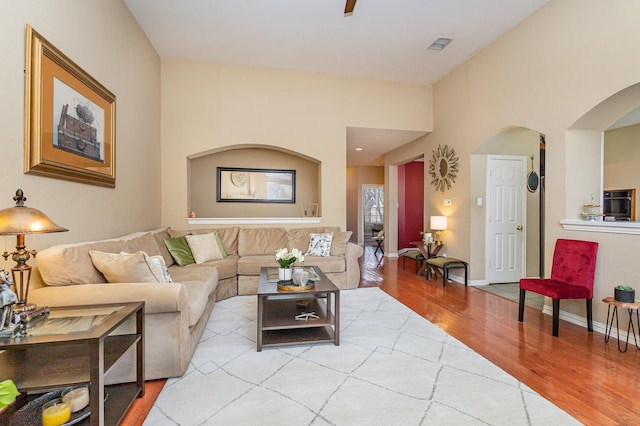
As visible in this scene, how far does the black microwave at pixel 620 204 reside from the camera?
5.43 meters

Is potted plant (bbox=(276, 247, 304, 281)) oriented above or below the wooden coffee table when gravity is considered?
above

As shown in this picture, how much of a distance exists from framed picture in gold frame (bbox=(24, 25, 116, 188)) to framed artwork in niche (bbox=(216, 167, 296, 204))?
276 cm

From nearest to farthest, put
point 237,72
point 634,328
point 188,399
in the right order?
point 188,399 < point 634,328 < point 237,72

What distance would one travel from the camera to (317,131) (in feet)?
17.7

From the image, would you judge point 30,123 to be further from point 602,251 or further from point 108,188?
point 602,251

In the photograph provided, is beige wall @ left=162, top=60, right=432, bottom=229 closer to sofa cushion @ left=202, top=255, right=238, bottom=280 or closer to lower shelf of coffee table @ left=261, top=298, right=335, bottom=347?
sofa cushion @ left=202, top=255, right=238, bottom=280

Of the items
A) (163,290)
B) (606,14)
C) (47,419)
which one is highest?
(606,14)

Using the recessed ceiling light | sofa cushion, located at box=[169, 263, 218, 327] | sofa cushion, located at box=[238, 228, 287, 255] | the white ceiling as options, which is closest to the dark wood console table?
sofa cushion, located at box=[169, 263, 218, 327]

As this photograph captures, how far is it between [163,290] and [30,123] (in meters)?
1.42

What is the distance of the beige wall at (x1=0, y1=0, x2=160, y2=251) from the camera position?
1.92 meters

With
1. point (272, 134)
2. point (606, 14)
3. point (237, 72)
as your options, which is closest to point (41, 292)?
point (272, 134)

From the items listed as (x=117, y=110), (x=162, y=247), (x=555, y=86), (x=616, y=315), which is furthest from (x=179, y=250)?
(x=555, y=86)

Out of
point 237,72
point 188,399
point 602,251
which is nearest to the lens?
point 188,399

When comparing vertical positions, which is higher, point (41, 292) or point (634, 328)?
point (41, 292)
